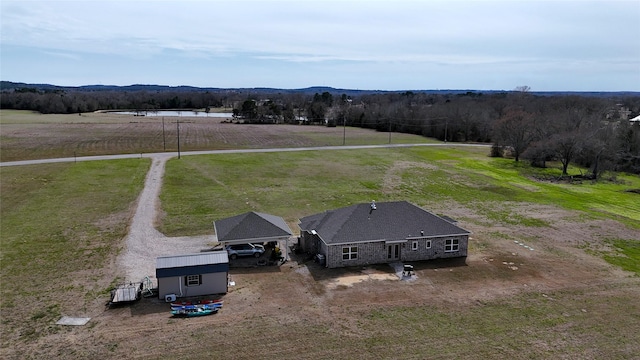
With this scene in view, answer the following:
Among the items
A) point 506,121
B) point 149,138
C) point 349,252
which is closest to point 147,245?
point 349,252

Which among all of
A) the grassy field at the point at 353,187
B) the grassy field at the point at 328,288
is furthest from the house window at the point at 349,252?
the grassy field at the point at 353,187

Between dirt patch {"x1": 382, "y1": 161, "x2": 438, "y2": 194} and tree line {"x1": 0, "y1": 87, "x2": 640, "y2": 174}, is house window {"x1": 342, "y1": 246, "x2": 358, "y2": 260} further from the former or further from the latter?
tree line {"x1": 0, "y1": 87, "x2": 640, "y2": 174}

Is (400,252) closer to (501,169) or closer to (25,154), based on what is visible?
(501,169)

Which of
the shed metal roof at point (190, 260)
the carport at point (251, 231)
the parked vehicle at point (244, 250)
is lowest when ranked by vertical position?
the parked vehicle at point (244, 250)

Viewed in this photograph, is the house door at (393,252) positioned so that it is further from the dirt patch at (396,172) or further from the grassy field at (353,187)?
the dirt patch at (396,172)

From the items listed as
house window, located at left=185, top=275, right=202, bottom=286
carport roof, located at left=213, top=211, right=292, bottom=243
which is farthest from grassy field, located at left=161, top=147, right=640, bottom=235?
house window, located at left=185, top=275, right=202, bottom=286

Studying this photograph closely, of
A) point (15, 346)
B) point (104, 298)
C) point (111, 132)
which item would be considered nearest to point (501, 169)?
point (104, 298)
